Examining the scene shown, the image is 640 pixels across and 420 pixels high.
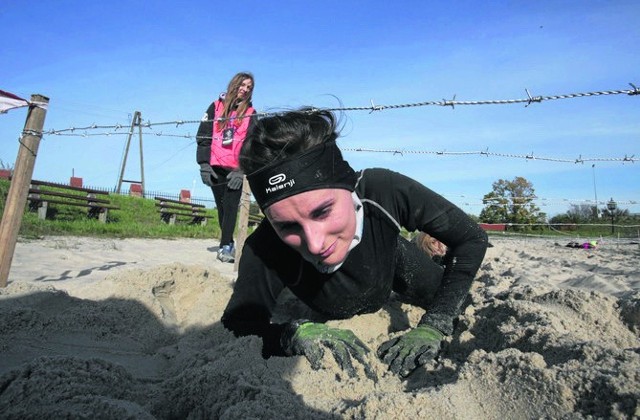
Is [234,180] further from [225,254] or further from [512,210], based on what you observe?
[512,210]

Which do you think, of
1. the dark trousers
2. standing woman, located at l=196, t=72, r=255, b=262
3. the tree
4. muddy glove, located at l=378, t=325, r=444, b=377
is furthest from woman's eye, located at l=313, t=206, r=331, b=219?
the tree

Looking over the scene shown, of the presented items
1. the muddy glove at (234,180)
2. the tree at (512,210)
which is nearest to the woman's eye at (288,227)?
the muddy glove at (234,180)

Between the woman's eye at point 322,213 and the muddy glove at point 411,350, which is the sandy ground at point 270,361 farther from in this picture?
the woman's eye at point 322,213

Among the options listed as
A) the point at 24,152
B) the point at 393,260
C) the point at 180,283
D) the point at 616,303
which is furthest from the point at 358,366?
the point at 24,152

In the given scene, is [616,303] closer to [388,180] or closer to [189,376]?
[388,180]

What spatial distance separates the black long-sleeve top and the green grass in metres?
6.98

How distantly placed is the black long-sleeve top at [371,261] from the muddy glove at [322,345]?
0.34 m

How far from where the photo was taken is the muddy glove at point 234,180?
5160 millimetres

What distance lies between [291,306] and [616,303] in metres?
2.10

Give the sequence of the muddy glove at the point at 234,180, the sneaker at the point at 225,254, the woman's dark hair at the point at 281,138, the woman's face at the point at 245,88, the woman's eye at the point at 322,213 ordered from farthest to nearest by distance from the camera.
Result: the sneaker at the point at 225,254 < the muddy glove at the point at 234,180 < the woman's face at the point at 245,88 < the woman's dark hair at the point at 281,138 < the woman's eye at the point at 322,213

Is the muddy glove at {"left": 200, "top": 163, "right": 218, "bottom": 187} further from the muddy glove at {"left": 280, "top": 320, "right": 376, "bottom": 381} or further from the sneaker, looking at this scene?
the muddy glove at {"left": 280, "top": 320, "right": 376, "bottom": 381}

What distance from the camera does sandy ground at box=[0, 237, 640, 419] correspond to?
4.45 feet

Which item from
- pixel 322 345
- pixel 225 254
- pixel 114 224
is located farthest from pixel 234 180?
pixel 114 224

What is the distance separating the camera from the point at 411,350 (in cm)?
207
